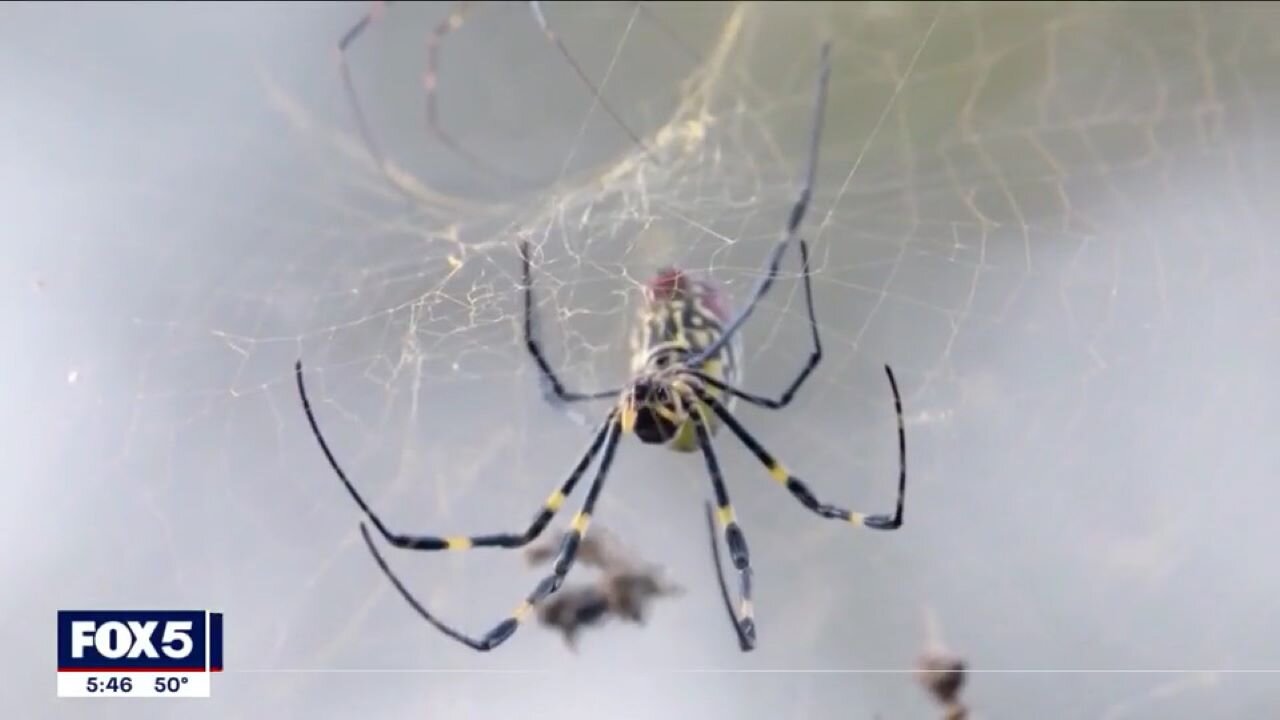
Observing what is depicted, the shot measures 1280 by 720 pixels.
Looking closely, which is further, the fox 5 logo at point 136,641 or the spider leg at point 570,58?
the spider leg at point 570,58

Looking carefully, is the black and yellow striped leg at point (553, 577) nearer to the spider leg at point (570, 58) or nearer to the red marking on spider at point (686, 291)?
the red marking on spider at point (686, 291)

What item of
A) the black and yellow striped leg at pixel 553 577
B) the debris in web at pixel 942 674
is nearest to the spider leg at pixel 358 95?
the black and yellow striped leg at pixel 553 577

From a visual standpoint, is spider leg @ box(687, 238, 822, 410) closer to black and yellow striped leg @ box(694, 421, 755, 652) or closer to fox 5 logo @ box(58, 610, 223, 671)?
black and yellow striped leg @ box(694, 421, 755, 652)

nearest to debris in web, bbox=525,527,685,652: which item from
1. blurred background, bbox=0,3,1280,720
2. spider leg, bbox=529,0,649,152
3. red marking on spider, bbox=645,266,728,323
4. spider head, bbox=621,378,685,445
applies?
blurred background, bbox=0,3,1280,720

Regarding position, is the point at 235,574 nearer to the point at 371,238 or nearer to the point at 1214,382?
the point at 371,238

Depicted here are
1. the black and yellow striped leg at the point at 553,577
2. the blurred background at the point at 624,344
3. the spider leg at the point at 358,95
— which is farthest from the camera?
the spider leg at the point at 358,95

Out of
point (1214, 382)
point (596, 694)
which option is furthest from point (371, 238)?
point (1214, 382)

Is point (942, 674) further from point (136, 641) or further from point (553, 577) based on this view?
point (136, 641)
